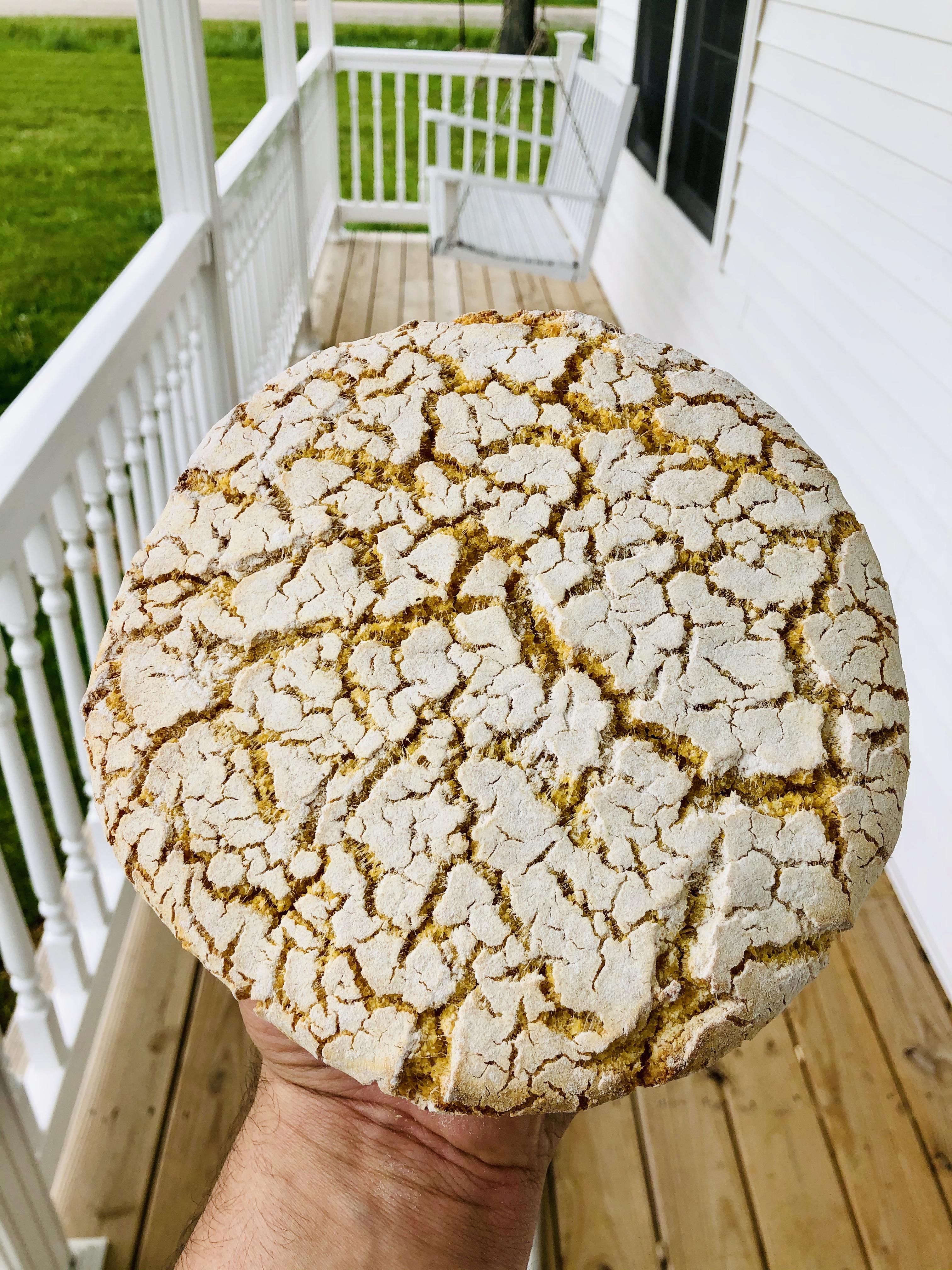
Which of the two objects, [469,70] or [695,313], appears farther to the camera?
[469,70]

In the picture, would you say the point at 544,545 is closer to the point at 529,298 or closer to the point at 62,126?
the point at 62,126

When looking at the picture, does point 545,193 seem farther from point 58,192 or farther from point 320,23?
point 320,23

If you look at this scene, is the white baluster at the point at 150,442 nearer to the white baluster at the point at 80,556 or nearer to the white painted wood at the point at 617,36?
the white baluster at the point at 80,556

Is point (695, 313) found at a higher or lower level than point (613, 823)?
lower

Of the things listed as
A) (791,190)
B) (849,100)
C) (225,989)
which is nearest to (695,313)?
(791,190)

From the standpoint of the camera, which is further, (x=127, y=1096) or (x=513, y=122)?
(x=513, y=122)

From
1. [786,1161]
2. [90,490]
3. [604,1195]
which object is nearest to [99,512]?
[90,490]

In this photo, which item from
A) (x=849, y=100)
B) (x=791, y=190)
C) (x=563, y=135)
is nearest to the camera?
(x=849, y=100)

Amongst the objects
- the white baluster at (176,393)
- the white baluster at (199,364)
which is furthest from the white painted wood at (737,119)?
the white baluster at (176,393)
